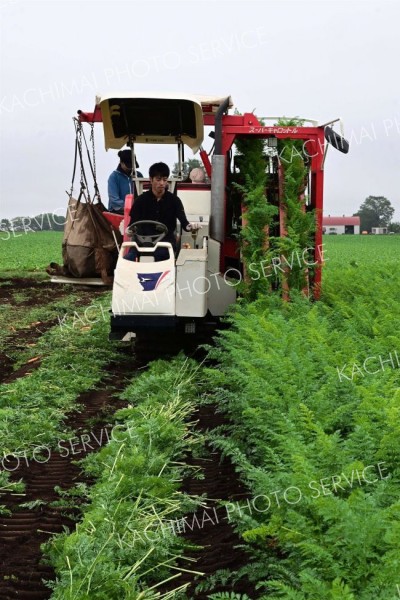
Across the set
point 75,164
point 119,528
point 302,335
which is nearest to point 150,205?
point 75,164

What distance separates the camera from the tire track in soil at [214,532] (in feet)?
16.9

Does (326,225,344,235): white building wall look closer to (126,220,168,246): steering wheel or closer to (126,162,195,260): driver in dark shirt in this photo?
(126,162,195,260): driver in dark shirt

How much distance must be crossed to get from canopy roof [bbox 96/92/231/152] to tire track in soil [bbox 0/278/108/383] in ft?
10.9

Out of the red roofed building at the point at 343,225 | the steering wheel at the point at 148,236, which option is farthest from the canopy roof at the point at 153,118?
the red roofed building at the point at 343,225

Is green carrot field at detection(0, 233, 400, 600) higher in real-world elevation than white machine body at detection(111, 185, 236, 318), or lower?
lower

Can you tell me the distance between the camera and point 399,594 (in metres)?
4.05

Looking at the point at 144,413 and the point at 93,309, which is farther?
the point at 93,309

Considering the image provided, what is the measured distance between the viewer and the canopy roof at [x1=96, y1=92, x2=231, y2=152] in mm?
11203

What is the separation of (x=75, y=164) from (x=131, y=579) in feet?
27.1

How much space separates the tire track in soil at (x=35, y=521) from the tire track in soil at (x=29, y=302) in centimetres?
274

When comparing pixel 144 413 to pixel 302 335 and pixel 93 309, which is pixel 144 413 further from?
pixel 93 309

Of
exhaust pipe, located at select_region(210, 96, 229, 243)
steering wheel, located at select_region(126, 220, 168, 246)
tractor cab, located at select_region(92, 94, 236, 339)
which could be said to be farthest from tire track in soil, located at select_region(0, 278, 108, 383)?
exhaust pipe, located at select_region(210, 96, 229, 243)

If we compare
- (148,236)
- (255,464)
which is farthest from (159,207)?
(255,464)

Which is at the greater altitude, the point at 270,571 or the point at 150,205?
the point at 150,205
